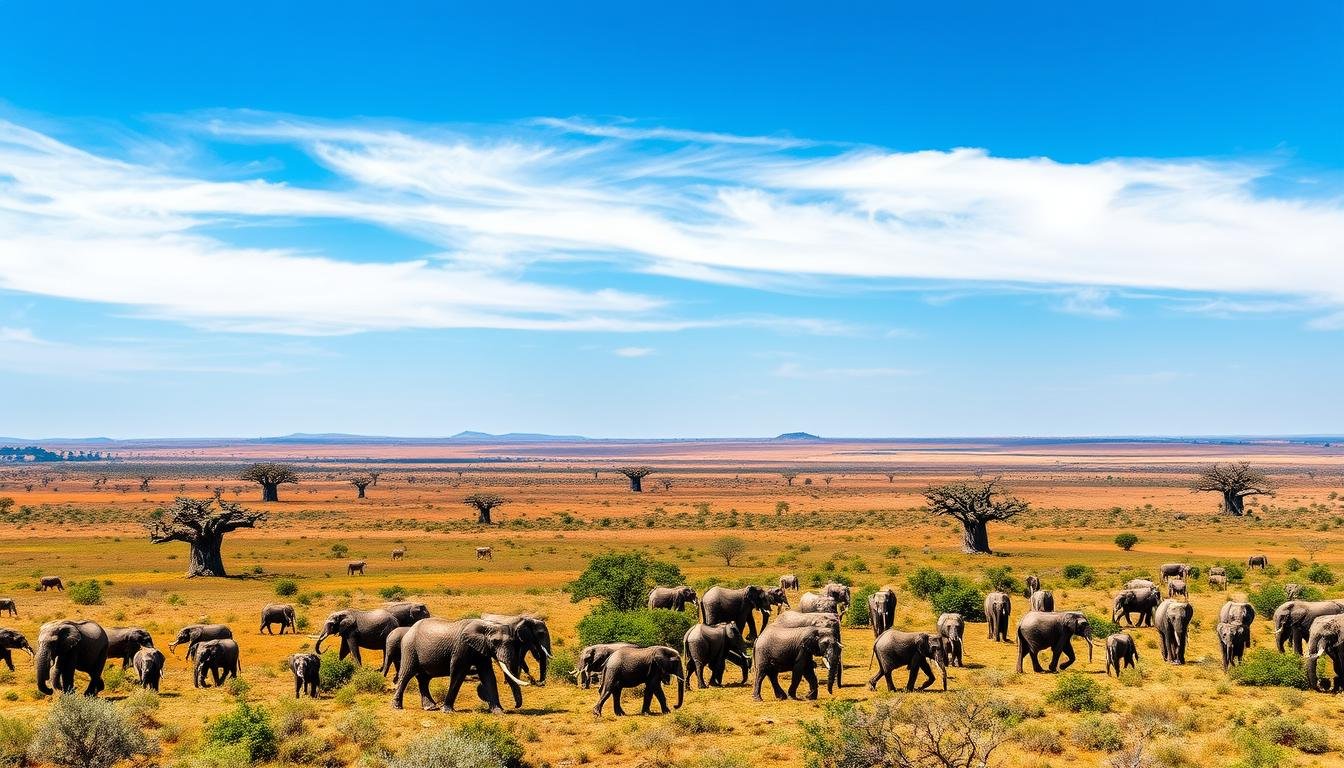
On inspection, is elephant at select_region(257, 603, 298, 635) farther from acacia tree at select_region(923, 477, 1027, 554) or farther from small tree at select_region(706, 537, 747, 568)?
acacia tree at select_region(923, 477, 1027, 554)

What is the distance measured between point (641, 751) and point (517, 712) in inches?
137

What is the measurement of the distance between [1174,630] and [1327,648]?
13.3 feet

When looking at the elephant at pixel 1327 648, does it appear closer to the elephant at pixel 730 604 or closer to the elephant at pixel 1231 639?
the elephant at pixel 1231 639

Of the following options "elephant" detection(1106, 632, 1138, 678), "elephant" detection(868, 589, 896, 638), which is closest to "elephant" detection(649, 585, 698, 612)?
"elephant" detection(868, 589, 896, 638)

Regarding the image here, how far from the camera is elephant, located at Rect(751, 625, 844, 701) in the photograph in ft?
67.6

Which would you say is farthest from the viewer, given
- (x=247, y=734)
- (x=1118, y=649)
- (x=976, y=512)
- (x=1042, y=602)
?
(x=976, y=512)

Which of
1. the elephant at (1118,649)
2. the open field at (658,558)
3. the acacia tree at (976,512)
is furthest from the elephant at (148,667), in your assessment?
the acacia tree at (976,512)

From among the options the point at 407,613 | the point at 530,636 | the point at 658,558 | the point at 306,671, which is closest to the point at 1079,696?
the point at 530,636

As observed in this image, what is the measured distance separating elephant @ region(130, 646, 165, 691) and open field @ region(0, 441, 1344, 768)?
0.52 meters

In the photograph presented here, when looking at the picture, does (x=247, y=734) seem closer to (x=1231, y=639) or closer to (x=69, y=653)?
(x=69, y=653)

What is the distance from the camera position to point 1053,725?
1839 centimetres

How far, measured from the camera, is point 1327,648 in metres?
20.9

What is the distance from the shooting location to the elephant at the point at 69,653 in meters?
19.7

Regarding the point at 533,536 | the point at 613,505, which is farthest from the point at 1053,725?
the point at 613,505
